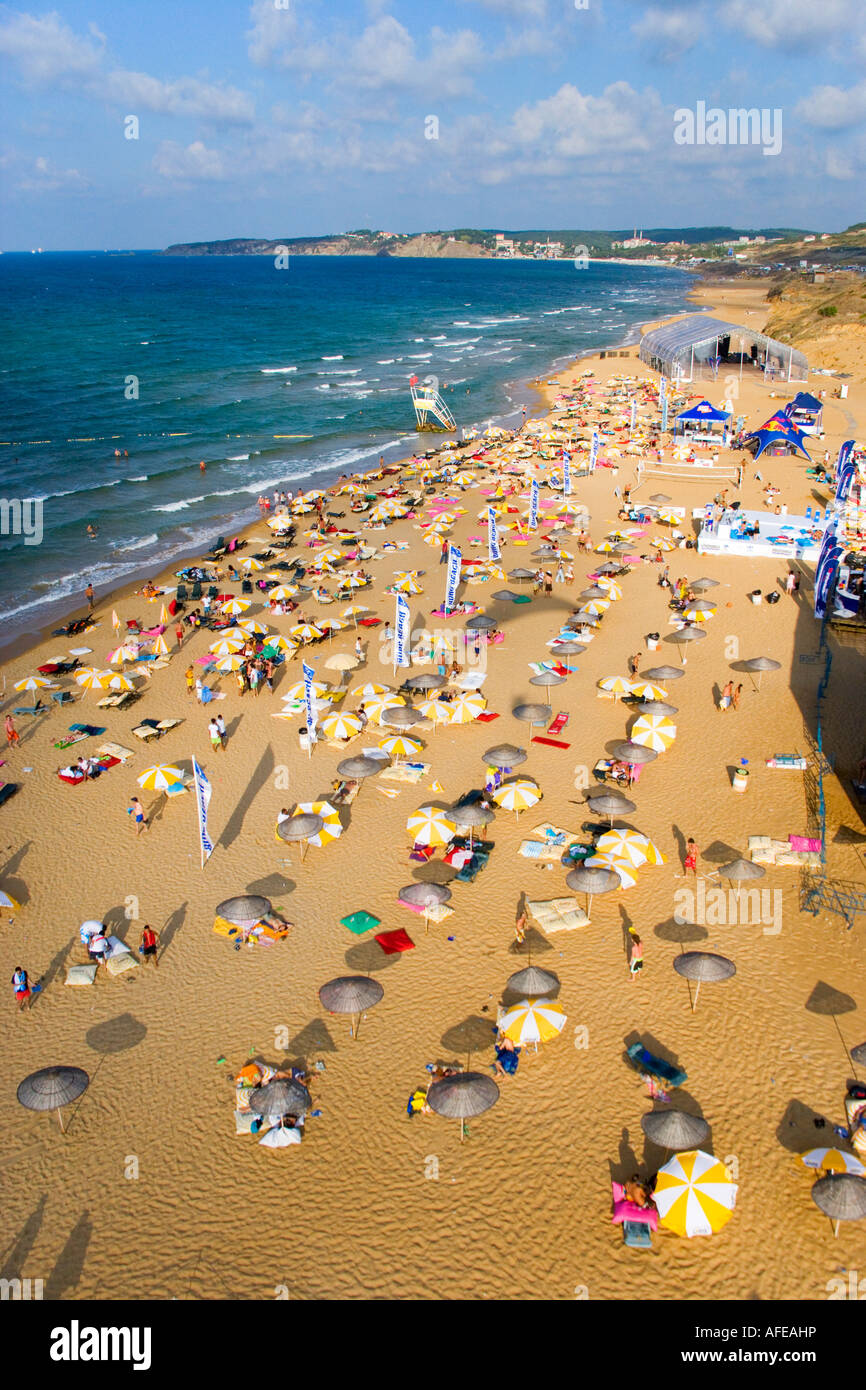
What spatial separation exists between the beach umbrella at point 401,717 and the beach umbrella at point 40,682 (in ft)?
33.3

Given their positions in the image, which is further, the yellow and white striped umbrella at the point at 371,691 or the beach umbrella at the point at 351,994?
the yellow and white striped umbrella at the point at 371,691

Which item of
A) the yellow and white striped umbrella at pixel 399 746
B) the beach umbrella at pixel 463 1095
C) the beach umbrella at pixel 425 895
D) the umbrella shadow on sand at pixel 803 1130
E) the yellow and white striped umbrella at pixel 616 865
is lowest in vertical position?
the umbrella shadow on sand at pixel 803 1130

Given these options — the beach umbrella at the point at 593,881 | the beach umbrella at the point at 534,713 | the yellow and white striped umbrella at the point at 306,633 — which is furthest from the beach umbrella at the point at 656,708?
the yellow and white striped umbrella at the point at 306,633

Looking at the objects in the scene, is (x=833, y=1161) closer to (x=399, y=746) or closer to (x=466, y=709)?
(x=399, y=746)

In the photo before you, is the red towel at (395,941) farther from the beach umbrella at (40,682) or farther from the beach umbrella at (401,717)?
the beach umbrella at (40,682)

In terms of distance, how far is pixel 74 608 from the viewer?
33719mm

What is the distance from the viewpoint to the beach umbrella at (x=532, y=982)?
43.4ft

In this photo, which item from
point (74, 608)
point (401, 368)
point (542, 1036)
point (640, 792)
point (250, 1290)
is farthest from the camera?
point (401, 368)

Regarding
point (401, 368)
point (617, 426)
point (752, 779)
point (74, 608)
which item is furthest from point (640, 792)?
point (401, 368)

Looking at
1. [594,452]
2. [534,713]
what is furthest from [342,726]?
[594,452]

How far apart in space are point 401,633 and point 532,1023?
13.4 m
